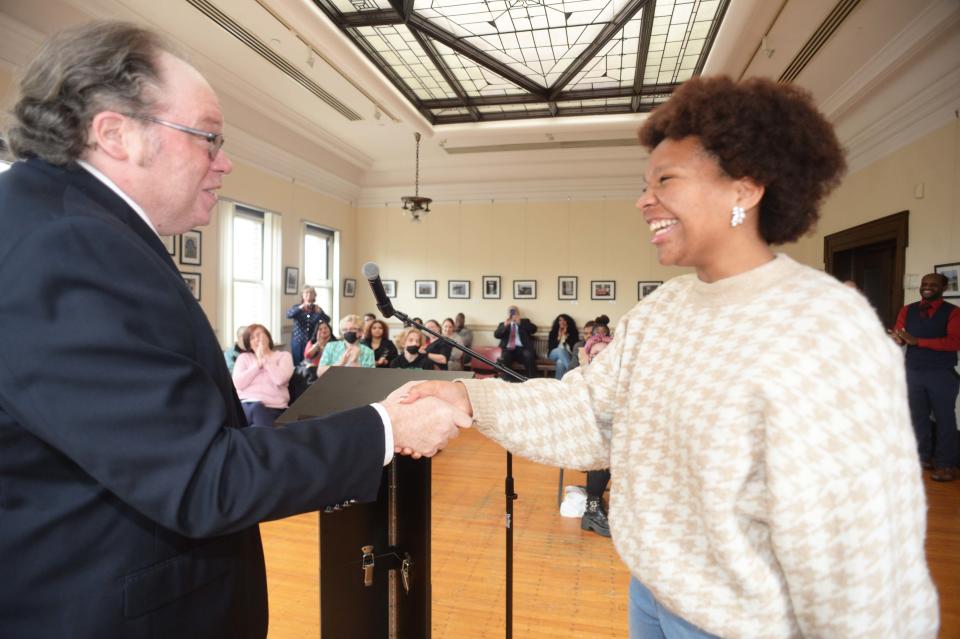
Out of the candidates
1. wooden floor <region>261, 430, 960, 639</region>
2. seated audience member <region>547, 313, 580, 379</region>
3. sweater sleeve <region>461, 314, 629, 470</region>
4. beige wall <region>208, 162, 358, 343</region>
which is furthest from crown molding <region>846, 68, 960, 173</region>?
beige wall <region>208, 162, 358, 343</region>

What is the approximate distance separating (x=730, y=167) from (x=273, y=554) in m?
3.20

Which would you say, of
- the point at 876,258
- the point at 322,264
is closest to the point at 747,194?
the point at 876,258

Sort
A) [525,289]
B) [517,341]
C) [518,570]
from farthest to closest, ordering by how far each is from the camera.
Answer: [525,289], [517,341], [518,570]

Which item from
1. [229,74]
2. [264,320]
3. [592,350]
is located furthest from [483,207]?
[592,350]

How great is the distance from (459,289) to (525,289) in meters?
1.31

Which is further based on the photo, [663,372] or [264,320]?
[264,320]

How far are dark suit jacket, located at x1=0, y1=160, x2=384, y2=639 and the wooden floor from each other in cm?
185

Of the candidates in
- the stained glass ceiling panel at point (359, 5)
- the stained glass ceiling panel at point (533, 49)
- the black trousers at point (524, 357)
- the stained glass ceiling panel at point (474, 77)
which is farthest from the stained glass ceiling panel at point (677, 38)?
the black trousers at point (524, 357)

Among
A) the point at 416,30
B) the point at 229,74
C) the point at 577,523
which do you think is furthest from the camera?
the point at 229,74

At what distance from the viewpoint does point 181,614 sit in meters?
0.92

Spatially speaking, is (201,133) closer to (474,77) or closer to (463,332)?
(474,77)

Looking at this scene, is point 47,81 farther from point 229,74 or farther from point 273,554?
point 229,74

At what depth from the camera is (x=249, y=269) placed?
26.3 feet

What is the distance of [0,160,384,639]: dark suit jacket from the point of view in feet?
2.39
